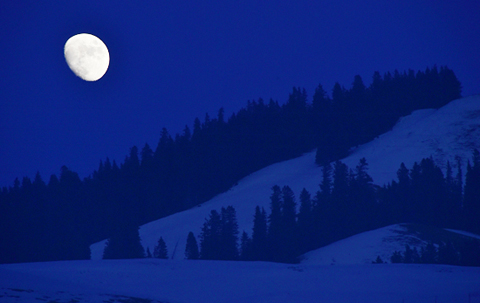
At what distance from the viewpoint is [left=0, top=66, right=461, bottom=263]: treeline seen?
95.9 meters

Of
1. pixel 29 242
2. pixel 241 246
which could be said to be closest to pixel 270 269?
pixel 241 246

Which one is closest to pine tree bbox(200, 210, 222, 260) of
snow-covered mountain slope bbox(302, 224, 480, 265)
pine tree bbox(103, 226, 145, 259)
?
pine tree bbox(103, 226, 145, 259)

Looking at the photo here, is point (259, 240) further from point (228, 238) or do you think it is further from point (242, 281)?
point (242, 281)

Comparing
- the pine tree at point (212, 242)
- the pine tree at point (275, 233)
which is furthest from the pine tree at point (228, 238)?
the pine tree at point (275, 233)

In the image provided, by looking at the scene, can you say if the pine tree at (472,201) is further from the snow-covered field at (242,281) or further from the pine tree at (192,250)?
the pine tree at (192,250)

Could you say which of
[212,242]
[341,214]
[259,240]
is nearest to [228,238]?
[212,242]

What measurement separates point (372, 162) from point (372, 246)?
38132mm

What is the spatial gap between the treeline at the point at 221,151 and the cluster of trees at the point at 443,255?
52930mm

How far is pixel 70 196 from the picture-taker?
9612 cm

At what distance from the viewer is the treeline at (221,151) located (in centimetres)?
→ 9594

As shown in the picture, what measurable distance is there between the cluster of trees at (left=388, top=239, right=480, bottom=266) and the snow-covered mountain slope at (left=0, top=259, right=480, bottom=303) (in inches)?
510

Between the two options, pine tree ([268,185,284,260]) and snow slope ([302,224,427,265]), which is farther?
pine tree ([268,185,284,260])

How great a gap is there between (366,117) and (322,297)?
295 ft

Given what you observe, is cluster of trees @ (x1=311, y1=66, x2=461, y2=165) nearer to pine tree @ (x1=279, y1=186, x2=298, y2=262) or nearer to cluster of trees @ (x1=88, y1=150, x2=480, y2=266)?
cluster of trees @ (x1=88, y1=150, x2=480, y2=266)
